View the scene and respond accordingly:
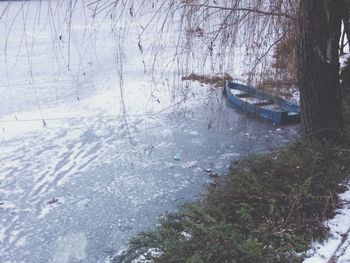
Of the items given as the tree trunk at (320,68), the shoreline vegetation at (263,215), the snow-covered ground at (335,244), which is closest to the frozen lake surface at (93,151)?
the shoreline vegetation at (263,215)

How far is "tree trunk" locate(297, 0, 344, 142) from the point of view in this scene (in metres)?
3.02

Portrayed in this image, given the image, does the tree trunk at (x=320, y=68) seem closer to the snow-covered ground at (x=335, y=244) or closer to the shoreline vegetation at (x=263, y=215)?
the shoreline vegetation at (x=263, y=215)

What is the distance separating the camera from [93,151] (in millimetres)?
5211

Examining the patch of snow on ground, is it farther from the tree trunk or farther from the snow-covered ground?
the tree trunk

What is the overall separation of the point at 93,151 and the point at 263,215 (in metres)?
3.09

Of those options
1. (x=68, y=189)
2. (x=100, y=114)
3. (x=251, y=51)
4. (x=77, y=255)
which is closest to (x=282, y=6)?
(x=251, y=51)

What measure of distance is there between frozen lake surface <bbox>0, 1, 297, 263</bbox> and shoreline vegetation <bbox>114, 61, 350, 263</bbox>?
70 cm

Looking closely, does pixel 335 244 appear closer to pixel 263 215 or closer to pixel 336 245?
pixel 336 245

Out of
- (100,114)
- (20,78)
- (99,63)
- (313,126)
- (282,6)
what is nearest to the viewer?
(282,6)

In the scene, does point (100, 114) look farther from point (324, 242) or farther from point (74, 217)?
point (324, 242)

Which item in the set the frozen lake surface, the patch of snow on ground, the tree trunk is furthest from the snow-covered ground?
the frozen lake surface

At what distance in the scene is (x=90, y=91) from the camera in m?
7.71

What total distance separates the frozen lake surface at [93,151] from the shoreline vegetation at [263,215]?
27.7 inches

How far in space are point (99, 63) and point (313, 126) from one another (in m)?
6.81
